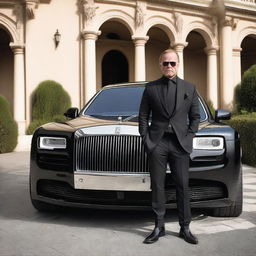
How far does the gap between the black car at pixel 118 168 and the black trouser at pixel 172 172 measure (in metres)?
0.24

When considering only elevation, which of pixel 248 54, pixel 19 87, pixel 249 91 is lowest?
pixel 249 91

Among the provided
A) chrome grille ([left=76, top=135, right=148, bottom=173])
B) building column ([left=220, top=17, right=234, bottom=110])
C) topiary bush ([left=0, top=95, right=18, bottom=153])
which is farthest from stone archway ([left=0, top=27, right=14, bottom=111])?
chrome grille ([left=76, top=135, right=148, bottom=173])

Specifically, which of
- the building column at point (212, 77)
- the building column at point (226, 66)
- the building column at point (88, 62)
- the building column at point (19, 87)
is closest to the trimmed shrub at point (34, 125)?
the building column at point (19, 87)

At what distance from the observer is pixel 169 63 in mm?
3131

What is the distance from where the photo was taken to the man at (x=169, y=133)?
310cm

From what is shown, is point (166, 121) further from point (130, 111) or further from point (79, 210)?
point (79, 210)

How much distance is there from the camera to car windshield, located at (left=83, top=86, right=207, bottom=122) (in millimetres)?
4465

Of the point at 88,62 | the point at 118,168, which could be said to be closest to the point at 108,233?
the point at 118,168

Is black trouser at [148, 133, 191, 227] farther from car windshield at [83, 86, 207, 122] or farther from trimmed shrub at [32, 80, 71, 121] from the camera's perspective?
trimmed shrub at [32, 80, 71, 121]

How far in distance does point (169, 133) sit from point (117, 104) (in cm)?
186

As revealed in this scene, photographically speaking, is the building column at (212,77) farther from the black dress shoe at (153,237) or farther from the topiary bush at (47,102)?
the black dress shoe at (153,237)

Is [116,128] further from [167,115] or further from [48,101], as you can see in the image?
[48,101]

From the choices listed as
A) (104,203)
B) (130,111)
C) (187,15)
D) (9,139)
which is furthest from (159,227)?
(187,15)

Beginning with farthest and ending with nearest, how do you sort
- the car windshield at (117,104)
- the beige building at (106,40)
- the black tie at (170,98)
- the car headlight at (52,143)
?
the beige building at (106,40), the car windshield at (117,104), the car headlight at (52,143), the black tie at (170,98)
